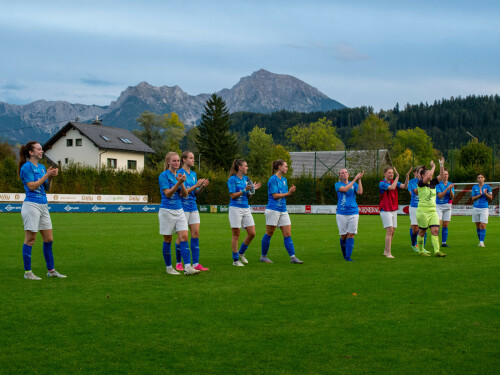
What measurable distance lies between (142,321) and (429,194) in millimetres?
8672

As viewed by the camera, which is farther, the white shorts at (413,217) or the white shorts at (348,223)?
the white shorts at (413,217)

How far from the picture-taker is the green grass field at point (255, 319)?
464cm

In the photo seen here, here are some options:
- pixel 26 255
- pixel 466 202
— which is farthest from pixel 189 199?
pixel 466 202

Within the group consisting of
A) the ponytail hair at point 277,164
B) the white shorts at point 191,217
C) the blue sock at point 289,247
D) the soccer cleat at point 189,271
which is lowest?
the soccer cleat at point 189,271

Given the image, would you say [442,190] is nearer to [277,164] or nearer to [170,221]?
[277,164]

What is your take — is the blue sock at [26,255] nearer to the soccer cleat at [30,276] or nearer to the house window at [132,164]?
the soccer cleat at [30,276]

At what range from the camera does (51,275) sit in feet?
30.2

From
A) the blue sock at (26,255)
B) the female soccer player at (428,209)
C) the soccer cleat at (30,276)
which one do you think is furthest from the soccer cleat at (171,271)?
the female soccer player at (428,209)

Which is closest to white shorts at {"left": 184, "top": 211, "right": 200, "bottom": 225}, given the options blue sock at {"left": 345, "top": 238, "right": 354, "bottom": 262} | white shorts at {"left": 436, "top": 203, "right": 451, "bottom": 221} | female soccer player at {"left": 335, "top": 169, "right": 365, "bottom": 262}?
female soccer player at {"left": 335, "top": 169, "right": 365, "bottom": 262}

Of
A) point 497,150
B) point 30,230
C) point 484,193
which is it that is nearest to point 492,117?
point 497,150

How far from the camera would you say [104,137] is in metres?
65.2

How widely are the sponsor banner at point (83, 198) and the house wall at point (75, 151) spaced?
20.8m

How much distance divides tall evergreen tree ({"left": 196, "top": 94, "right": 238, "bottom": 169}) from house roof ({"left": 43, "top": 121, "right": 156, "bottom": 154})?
7467 millimetres

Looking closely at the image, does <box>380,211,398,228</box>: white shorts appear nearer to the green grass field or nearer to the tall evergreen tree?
the green grass field
